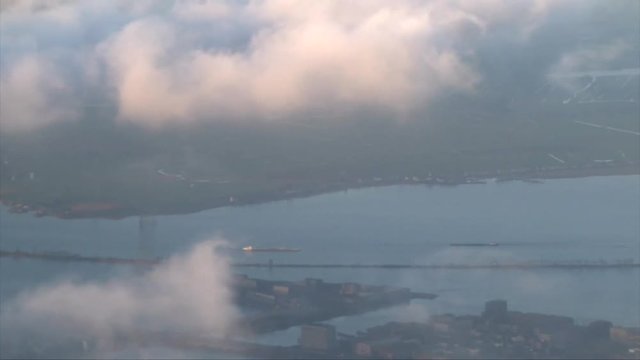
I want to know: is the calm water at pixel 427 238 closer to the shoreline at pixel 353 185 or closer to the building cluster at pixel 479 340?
the shoreline at pixel 353 185

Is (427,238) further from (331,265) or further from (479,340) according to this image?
(479,340)

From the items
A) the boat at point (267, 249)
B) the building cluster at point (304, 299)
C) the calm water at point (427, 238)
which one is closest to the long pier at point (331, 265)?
the calm water at point (427, 238)

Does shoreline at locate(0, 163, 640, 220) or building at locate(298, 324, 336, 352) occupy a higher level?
shoreline at locate(0, 163, 640, 220)

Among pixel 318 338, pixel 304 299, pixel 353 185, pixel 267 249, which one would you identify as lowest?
pixel 318 338

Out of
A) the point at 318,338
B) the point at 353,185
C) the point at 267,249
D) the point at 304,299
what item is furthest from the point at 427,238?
the point at 318,338

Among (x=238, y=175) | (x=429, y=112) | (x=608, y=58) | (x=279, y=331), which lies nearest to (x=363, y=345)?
(x=279, y=331)

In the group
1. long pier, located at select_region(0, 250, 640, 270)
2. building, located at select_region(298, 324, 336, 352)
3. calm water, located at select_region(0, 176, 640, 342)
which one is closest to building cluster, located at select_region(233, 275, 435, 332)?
calm water, located at select_region(0, 176, 640, 342)

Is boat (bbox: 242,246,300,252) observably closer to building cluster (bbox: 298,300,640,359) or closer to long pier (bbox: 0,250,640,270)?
long pier (bbox: 0,250,640,270)
